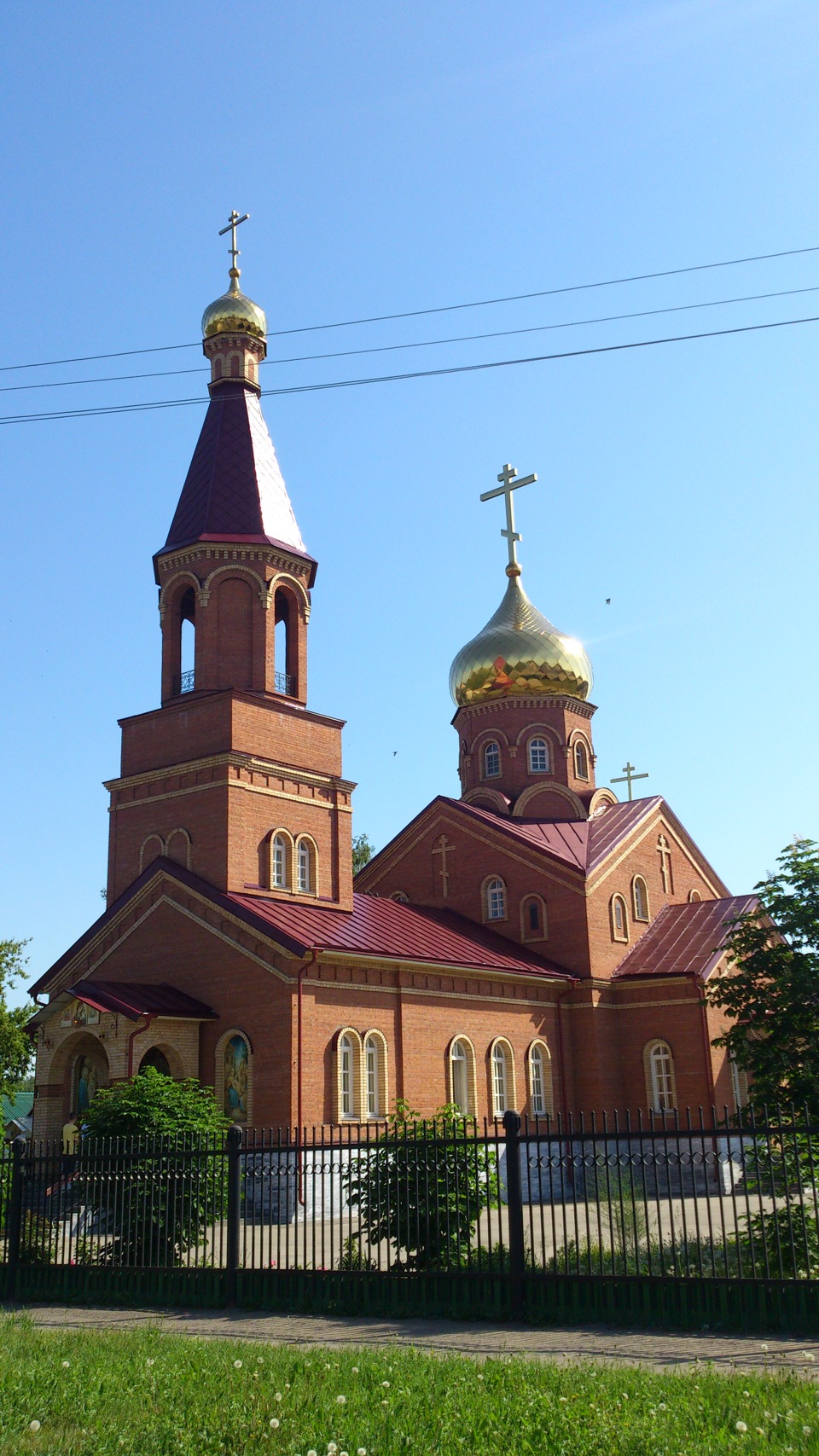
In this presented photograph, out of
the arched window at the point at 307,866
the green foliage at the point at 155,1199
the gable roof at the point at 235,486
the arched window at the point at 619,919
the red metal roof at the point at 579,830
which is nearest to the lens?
the green foliage at the point at 155,1199

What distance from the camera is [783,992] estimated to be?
15.5 meters

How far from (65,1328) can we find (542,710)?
74.1 feet

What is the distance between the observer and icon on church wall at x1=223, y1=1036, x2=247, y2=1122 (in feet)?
61.9

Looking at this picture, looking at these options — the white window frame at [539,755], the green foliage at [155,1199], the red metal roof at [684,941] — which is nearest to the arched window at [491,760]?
the white window frame at [539,755]

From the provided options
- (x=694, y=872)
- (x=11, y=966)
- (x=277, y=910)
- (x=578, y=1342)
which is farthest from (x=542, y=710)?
(x=578, y=1342)

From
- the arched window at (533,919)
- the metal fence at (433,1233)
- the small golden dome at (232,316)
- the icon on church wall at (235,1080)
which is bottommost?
the metal fence at (433,1233)

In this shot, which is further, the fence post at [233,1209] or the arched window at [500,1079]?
the arched window at [500,1079]

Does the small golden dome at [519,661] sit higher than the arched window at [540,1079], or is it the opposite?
the small golden dome at [519,661]

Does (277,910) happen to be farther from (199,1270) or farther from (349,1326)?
(349,1326)

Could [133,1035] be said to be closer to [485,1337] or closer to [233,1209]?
[233,1209]

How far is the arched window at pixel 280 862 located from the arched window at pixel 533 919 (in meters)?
7.00

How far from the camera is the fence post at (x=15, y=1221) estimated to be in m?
11.9

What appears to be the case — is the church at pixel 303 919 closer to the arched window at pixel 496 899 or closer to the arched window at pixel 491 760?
the arched window at pixel 496 899

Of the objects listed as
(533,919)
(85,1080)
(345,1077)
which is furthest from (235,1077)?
(533,919)
